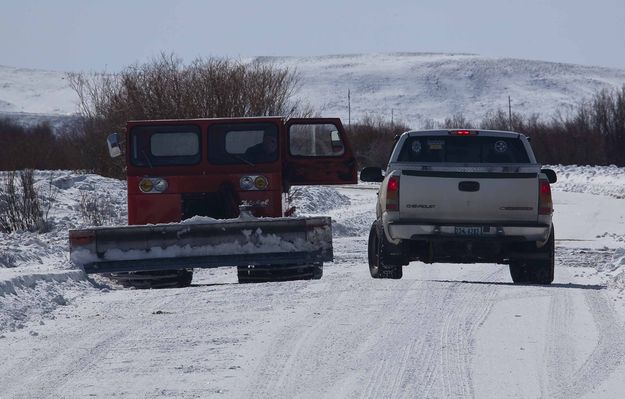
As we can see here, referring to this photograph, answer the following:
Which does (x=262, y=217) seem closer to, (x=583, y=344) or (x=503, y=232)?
(x=503, y=232)

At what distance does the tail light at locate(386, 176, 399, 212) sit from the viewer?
14.6 metres

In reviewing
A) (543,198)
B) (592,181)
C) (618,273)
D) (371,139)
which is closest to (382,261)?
(543,198)

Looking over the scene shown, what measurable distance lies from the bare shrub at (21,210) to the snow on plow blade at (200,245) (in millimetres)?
10493

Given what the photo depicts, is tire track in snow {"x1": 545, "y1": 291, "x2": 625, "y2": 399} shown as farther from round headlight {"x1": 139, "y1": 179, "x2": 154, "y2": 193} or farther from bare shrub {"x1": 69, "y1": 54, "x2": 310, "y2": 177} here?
bare shrub {"x1": 69, "y1": 54, "x2": 310, "y2": 177}

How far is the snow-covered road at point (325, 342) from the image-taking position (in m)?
8.15

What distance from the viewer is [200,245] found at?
14820mm

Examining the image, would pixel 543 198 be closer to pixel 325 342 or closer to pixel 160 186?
pixel 160 186

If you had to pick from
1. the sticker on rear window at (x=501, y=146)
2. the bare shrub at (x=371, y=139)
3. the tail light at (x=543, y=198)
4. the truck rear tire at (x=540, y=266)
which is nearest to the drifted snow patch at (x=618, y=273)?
the truck rear tire at (x=540, y=266)

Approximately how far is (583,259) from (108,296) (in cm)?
874

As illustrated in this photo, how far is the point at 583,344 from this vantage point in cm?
986

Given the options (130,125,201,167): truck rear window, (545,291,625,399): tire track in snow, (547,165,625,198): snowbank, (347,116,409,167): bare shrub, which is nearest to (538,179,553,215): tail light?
(545,291,625,399): tire track in snow

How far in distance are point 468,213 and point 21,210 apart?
1318 centimetres

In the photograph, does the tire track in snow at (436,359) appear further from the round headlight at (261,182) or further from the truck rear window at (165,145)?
the truck rear window at (165,145)

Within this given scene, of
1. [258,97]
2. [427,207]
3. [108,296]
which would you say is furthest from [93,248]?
[258,97]
